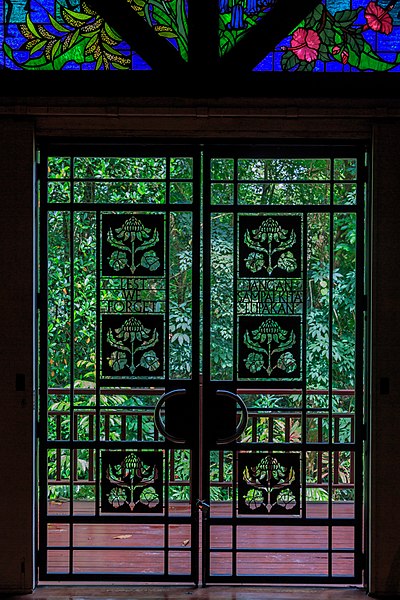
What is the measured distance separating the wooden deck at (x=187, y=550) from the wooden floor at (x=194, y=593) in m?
0.08

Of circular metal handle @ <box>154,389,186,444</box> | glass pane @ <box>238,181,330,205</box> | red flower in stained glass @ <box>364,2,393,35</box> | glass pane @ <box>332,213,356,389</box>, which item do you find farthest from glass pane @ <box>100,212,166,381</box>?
red flower in stained glass @ <box>364,2,393,35</box>

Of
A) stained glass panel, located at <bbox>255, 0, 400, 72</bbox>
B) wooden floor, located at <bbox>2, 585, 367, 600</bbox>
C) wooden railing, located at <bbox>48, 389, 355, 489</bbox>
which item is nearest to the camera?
Answer: wooden floor, located at <bbox>2, 585, 367, 600</bbox>

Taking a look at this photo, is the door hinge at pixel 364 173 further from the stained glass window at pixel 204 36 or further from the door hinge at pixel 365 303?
the door hinge at pixel 365 303

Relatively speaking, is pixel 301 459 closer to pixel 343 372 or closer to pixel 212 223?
pixel 343 372

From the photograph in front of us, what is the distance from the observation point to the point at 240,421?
3420 mm

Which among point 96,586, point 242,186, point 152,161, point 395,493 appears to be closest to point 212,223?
point 242,186

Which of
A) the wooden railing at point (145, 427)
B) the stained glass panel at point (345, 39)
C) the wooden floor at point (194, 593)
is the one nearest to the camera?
the wooden floor at point (194, 593)

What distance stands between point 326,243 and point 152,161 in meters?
1.03

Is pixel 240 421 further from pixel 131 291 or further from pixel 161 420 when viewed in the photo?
pixel 131 291

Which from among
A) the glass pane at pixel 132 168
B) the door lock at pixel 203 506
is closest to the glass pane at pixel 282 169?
the glass pane at pixel 132 168

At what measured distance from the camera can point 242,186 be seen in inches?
135

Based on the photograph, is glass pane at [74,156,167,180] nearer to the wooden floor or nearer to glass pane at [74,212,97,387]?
glass pane at [74,212,97,387]

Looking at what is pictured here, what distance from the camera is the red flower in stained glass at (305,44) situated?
11.1 ft

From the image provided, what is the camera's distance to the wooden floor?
10.7ft
